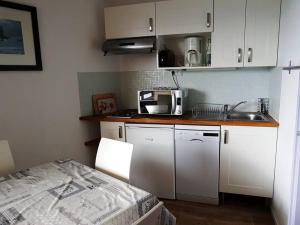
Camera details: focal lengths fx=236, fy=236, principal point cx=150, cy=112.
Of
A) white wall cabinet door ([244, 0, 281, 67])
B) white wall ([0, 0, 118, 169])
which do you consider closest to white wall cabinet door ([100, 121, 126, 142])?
white wall ([0, 0, 118, 169])

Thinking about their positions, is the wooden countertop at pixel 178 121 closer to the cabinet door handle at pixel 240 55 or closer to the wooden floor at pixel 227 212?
the cabinet door handle at pixel 240 55

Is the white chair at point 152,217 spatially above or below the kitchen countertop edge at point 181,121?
below

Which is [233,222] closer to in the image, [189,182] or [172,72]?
[189,182]

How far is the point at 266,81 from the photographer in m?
2.53

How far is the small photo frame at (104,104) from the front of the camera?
9.03 ft

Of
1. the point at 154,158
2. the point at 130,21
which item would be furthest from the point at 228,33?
the point at 154,158

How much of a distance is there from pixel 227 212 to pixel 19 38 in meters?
2.39

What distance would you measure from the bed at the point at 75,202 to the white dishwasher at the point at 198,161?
3.47 ft

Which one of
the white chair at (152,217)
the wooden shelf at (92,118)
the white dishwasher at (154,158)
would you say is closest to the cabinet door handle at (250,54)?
the white dishwasher at (154,158)

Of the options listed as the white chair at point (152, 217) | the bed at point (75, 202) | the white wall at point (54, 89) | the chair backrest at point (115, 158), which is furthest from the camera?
the white wall at point (54, 89)

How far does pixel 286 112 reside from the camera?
172 cm

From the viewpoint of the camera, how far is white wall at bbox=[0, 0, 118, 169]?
1940mm

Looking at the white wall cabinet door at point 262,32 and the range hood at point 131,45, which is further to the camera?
the range hood at point 131,45

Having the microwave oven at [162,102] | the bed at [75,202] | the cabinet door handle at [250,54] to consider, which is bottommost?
the bed at [75,202]
